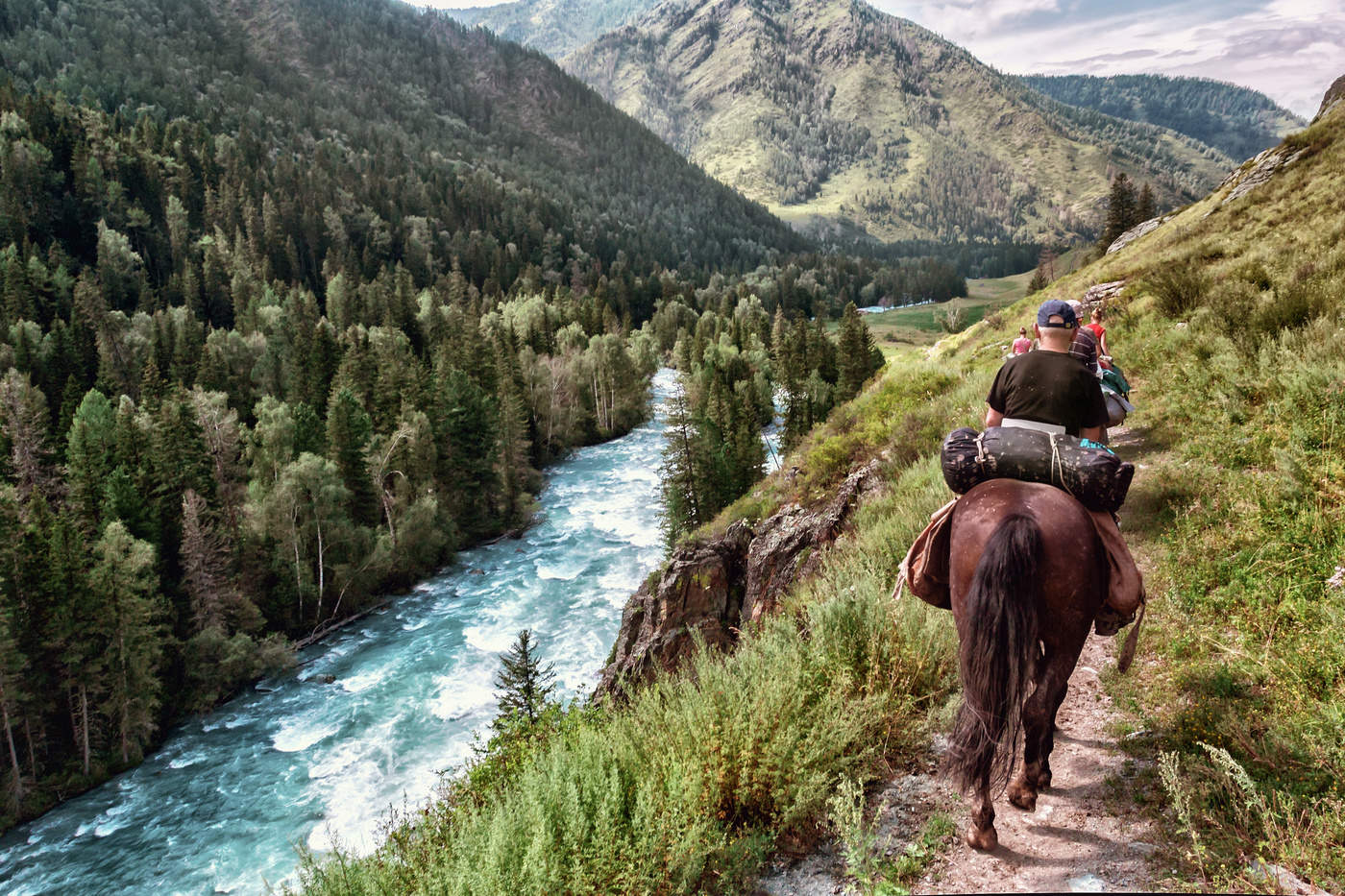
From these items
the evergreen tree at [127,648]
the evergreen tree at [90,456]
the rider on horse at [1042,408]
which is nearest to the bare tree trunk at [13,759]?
the evergreen tree at [127,648]

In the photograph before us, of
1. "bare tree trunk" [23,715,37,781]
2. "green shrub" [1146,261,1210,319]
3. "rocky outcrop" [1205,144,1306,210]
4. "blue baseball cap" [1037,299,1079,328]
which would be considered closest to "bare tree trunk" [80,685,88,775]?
"bare tree trunk" [23,715,37,781]

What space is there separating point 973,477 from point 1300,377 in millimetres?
5648

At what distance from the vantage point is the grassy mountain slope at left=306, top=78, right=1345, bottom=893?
15.6 ft

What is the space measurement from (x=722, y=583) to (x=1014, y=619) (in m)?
16.8

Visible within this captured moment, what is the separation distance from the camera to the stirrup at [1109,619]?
17.3 feet

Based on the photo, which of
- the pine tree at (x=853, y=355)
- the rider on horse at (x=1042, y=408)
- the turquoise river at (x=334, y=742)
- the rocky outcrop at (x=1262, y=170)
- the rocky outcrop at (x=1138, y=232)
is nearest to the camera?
the rider on horse at (x=1042, y=408)

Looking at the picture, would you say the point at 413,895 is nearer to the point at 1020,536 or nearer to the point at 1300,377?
the point at 1020,536

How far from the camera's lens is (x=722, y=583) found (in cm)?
2131

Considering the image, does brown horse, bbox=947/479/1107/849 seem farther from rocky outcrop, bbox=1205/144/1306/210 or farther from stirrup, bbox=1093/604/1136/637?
rocky outcrop, bbox=1205/144/1306/210

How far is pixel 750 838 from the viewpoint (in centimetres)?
551

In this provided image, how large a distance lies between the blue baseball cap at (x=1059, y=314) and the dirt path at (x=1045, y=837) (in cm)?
357

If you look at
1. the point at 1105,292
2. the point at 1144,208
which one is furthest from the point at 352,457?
the point at 1144,208

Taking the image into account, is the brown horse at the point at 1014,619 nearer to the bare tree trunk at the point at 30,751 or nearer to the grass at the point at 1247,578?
the grass at the point at 1247,578

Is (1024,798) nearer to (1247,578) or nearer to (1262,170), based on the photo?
(1247,578)
